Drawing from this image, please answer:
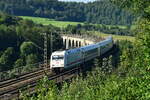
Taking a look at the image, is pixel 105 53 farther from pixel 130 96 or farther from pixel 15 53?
pixel 130 96

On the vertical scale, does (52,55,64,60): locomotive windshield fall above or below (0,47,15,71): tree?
above

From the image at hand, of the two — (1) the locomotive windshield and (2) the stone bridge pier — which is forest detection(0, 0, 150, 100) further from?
(2) the stone bridge pier

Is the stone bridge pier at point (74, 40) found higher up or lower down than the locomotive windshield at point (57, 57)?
lower down

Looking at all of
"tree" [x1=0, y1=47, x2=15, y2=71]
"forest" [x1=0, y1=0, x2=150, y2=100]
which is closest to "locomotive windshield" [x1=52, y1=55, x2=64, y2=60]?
"forest" [x1=0, y1=0, x2=150, y2=100]

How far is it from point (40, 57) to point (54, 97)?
81.9m

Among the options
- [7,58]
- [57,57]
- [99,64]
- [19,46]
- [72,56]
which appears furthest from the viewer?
[19,46]

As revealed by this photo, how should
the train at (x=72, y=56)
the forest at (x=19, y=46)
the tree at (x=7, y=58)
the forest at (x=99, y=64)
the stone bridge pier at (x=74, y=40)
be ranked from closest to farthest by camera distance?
the forest at (x=99, y=64), the train at (x=72, y=56), the tree at (x=7, y=58), the forest at (x=19, y=46), the stone bridge pier at (x=74, y=40)

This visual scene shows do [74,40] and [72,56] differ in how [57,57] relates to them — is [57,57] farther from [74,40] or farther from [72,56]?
[74,40]

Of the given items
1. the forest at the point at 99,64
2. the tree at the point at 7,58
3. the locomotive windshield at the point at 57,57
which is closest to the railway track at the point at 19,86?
the forest at the point at 99,64

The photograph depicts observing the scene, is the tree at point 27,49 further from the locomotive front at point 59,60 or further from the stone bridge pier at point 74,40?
the locomotive front at point 59,60

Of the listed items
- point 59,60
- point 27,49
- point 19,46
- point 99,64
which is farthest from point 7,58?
point 59,60

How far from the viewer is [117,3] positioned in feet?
86.2

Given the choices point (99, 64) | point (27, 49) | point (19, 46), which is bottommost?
point (19, 46)

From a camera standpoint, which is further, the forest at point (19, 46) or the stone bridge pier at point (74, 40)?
the stone bridge pier at point (74, 40)
